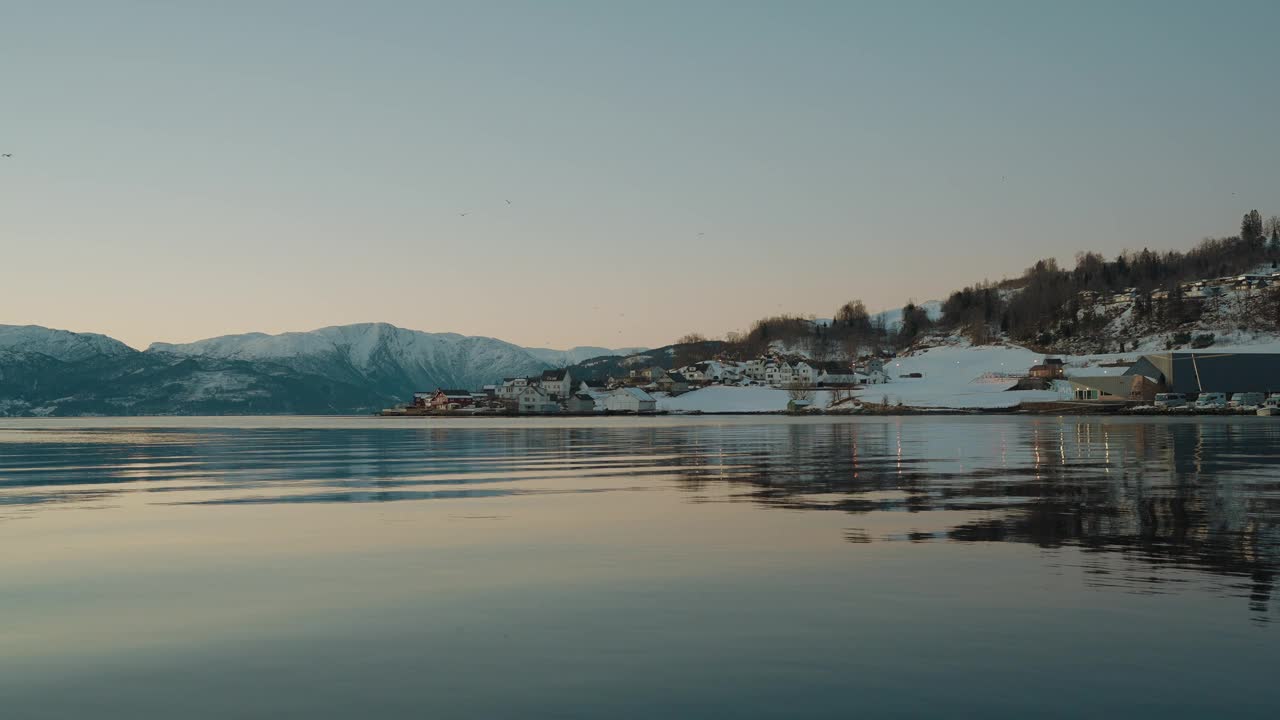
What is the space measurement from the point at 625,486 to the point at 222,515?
1259 cm

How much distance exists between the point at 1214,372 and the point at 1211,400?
43.3 ft

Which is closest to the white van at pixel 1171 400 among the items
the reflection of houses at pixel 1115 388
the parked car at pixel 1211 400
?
the parked car at pixel 1211 400

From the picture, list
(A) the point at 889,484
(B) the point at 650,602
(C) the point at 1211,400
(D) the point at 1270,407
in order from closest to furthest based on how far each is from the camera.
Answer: (B) the point at 650,602, (A) the point at 889,484, (D) the point at 1270,407, (C) the point at 1211,400

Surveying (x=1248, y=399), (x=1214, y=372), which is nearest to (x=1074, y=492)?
(x=1248, y=399)

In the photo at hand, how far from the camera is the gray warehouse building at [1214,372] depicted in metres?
168

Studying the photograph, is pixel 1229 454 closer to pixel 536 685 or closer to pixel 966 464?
pixel 966 464

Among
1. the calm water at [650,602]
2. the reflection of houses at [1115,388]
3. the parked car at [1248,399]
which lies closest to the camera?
the calm water at [650,602]

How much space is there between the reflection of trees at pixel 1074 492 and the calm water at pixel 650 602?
0.17m

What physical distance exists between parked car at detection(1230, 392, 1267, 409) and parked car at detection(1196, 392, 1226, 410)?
4.99ft

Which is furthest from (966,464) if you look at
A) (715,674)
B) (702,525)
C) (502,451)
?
(715,674)

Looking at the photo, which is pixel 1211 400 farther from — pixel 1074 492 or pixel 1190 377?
pixel 1074 492

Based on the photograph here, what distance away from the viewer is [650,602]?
14195 mm

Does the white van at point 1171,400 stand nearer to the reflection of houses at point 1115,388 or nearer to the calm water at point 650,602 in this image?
the reflection of houses at point 1115,388

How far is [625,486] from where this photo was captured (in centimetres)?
3369
